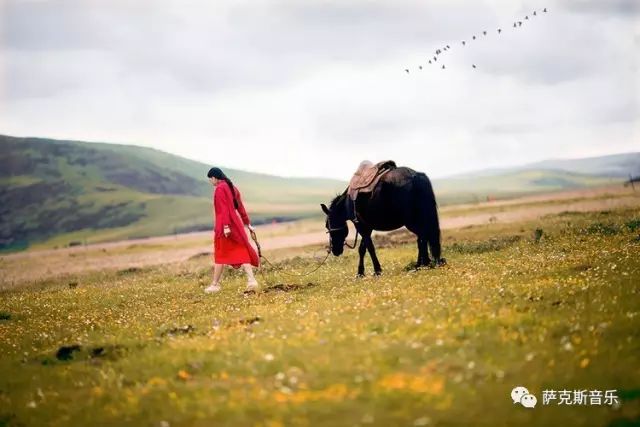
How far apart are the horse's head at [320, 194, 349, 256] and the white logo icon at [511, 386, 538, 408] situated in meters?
14.8

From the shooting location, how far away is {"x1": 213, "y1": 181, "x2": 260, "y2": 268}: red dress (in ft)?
64.7

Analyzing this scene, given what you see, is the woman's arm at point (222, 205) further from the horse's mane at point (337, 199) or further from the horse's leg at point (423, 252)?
the horse's leg at point (423, 252)

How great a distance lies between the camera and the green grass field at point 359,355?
7430mm

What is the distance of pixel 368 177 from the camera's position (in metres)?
20.0

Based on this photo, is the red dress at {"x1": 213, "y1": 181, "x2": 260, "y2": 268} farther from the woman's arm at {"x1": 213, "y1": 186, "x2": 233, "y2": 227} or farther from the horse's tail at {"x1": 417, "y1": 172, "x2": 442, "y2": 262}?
the horse's tail at {"x1": 417, "y1": 172, "x2": 442, "y2": 262}

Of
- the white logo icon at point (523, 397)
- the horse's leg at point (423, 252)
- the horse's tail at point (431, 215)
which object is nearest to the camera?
the white logo icon at point (523, 397)

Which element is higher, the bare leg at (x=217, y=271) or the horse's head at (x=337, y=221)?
the horse's head at (x=337, y=221)

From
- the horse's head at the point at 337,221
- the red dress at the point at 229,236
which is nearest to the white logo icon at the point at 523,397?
A: the red dress at the point at 229,236

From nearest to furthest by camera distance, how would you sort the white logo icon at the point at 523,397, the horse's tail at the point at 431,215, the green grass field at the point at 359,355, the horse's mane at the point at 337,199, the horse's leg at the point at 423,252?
the white logo icon at the point at 523,397, the green grass field at the point at 359,355, the horse's tail at the point at 431,215, the horse's leg at the point at 423,252, the horse's mane at the point at 337,199

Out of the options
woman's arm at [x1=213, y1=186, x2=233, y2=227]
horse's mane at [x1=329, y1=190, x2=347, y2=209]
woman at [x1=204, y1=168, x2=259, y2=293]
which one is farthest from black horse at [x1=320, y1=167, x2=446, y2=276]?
woman's arm at [x1=213, y1=186, x2=233, y2=227]

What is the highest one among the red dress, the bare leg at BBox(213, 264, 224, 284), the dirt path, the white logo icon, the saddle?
the saddle

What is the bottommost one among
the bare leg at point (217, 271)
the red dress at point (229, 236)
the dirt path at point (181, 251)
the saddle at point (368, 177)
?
the dirt path at point (181, 251)

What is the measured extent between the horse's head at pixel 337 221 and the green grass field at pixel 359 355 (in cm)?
464

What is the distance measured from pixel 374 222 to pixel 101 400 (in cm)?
1297
